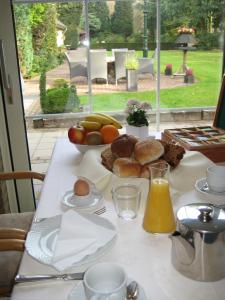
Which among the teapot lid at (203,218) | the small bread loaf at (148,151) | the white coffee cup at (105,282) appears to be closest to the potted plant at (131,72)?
the small bread loaf at (148,151)

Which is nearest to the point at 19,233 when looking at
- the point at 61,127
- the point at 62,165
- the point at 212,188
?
the point at 62,165

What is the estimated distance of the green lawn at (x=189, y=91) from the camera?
2.40 metres

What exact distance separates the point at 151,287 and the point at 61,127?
1.80 meters

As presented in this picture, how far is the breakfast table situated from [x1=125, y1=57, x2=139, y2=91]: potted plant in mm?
1219

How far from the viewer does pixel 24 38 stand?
1995mm

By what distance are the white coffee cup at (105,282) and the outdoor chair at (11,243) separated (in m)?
0.37

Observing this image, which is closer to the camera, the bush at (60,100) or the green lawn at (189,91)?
the bush at (60,100)

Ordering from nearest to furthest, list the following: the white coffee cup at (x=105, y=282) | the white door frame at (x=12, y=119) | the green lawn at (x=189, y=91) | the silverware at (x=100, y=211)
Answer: the white coffee cup at (x=105, y=282), the silverware at (x=100, y=211), the white door frame at (x=12, y=119), the green lawn at (x=189, y=91)

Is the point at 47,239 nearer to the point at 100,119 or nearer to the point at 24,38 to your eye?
the point at 100,119

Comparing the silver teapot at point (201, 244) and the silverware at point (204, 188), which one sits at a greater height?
the silver teapot at point (201, 244)

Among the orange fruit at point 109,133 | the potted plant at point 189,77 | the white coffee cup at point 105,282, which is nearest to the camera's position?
the white coffee cup at point 105,282

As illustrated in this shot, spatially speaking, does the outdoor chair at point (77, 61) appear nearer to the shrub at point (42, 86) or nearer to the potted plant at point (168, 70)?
the shrub at point (42, 86)

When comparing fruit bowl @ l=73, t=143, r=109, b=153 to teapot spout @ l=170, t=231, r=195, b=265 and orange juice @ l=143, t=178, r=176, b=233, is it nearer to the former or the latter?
orange juice @ l=143, t=178, r=176, b=233

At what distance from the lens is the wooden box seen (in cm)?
135
